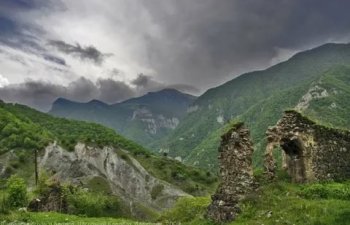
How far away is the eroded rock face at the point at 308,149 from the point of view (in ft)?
122

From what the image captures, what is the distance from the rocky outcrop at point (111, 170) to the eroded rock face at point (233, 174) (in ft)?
411

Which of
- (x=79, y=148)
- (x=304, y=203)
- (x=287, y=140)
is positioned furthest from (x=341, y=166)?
(x=79, y=148)

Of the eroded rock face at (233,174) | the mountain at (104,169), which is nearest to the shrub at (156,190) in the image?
the mountain at (104,169)

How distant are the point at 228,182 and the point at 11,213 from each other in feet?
63.5

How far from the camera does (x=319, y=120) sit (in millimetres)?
39938

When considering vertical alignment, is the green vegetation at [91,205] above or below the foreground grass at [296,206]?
below

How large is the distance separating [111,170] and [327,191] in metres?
153

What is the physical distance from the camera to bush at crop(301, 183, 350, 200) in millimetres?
33031

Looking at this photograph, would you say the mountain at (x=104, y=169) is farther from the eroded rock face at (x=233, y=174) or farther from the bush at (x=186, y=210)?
the eroded rock face at (x=233, y=174)

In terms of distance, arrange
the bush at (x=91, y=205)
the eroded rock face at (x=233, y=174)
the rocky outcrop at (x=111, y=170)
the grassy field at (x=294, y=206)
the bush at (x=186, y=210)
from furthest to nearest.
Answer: the rocky outcrop at (x=111, y=170) < the bush at (x=91, y=205) < the bush at (x=186, y=210) < the eroded rock face at (x=233, y=174) < the grassy field at (x=294, y=206)

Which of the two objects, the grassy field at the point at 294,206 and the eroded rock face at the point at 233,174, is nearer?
the grassy field at the point at 294,206

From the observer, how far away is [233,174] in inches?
1361

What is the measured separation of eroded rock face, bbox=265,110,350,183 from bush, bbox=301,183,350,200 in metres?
2.66

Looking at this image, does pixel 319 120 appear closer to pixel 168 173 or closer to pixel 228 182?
pixel 228 182
